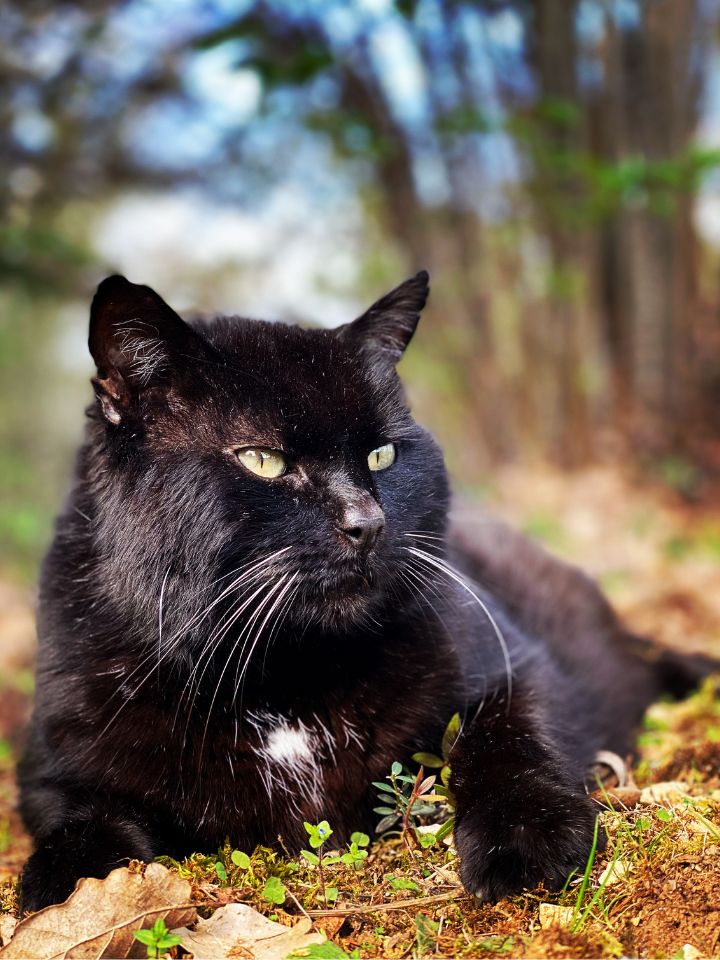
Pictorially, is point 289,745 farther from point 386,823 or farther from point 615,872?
point 615,872

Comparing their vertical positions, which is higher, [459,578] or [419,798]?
[459,578]

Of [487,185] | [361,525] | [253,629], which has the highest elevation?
[487,185]

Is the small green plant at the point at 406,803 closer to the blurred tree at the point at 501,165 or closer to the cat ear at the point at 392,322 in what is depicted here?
the cat ear at the point at 392,322

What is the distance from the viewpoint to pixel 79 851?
6.27ft

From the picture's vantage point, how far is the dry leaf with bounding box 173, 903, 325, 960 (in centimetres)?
167

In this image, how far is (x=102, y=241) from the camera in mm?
10312

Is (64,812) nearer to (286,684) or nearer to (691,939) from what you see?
(286,684)

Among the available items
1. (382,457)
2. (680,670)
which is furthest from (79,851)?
(680,670)

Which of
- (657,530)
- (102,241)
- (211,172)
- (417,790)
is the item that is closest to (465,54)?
(211,172)

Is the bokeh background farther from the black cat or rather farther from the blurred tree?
the black cat

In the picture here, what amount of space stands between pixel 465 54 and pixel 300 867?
20.0ft

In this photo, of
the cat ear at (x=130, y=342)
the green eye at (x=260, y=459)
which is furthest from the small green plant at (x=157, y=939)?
the cat ear at (x=130, y=342)

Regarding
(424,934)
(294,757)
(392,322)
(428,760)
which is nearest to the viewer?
(424,934)

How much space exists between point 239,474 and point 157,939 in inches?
36.5
